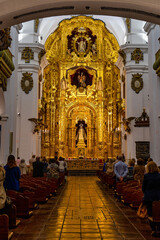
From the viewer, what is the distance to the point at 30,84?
2334cm

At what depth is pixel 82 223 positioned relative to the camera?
22.2 feet

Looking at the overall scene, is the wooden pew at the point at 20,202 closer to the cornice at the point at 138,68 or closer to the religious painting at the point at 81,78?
the cornice at the point at 138,68

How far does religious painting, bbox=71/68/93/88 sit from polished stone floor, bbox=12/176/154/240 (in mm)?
21493

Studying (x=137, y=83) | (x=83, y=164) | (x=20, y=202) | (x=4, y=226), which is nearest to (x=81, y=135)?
(x=83, y=164)

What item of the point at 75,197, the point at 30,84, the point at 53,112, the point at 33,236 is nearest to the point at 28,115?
the point at 30,84

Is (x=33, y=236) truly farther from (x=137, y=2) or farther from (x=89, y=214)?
(x=137, y=2)

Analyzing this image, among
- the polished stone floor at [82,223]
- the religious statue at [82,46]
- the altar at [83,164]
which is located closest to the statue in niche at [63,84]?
the religious statue at [82,46]

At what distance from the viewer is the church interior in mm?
7055

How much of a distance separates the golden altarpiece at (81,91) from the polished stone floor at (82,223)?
19268 millimetres

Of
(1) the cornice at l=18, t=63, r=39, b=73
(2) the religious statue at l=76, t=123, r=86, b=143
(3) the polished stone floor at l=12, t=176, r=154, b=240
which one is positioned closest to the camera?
(3) the polished stone floor at l=12, t=176, r=154, b=240

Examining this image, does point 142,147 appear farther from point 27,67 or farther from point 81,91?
point 81,91

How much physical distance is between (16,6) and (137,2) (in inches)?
104

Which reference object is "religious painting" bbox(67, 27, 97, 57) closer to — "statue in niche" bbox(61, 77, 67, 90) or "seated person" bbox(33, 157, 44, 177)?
"statue in niche" bbox(61, 77, 67, 90)

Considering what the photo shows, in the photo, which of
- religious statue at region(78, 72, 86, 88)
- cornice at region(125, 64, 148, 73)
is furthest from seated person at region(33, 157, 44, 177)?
religious statue at region(78, 72, 86, 88)
